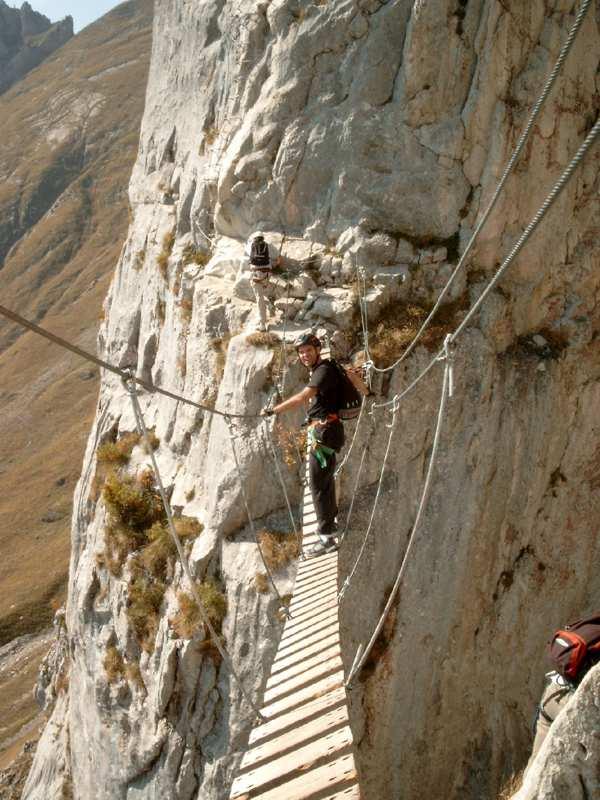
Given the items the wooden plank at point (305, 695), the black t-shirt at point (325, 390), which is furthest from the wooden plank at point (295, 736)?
the black t-shirt at point (325, 390)

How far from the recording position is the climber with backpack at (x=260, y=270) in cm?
1307

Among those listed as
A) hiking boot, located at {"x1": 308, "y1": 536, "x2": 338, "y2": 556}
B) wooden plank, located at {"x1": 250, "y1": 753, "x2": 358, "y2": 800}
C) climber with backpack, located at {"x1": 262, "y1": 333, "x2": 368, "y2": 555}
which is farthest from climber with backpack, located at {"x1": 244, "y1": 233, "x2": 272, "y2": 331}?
wooden plank, located at {"x1": 250, "y1": 753, "x2": 358, "y2": 800}

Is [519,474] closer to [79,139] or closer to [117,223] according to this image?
[117,223]

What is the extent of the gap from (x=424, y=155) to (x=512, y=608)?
10.2 m

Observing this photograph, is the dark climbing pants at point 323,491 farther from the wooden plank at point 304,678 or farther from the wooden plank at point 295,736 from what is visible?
the wooden plank at point 295,736

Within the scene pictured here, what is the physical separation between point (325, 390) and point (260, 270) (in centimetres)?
522

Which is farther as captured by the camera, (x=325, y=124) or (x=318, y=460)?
(x=325, y=124)

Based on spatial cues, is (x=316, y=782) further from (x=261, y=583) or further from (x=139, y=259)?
(x=139, y=259)

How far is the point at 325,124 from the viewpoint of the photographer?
13859 mm

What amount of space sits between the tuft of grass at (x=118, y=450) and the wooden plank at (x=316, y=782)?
13369 millimetres

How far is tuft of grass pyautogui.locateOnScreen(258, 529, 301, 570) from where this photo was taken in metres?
12.1

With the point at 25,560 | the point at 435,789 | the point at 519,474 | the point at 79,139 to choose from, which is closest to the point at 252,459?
the point at 519,474

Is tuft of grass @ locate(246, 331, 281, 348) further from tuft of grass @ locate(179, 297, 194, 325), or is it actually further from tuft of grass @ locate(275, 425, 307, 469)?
tuft of grass @ locate(179, 297, 194, 325)


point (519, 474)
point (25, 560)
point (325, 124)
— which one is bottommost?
point (25, 560)
